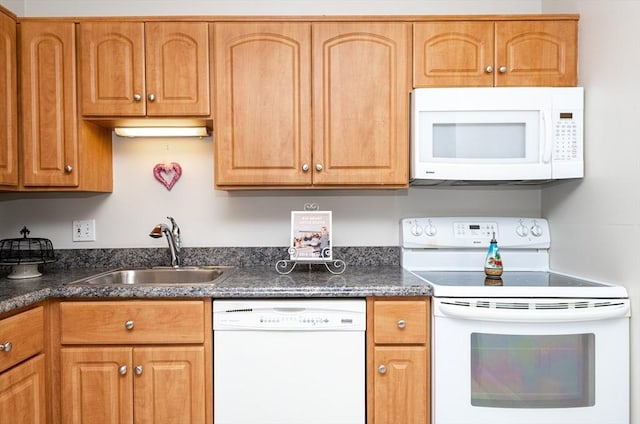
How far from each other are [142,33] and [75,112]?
0.49m

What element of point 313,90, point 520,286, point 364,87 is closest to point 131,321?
point 313,90

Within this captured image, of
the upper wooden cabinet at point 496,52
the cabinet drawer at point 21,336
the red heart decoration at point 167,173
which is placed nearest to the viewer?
the cabinet drawer at point 21,336

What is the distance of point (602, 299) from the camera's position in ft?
4.88

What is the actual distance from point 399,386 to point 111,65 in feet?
6.30

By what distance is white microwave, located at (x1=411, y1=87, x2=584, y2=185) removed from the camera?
1740 mm

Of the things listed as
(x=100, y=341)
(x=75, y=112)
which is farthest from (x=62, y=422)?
(x=75, y=112)

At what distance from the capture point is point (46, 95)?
5.84ft

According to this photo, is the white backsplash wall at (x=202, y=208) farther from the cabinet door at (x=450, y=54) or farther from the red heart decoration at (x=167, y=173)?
the cabinet door at (x=450, y=54)

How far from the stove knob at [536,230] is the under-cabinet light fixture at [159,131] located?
71.3 inches

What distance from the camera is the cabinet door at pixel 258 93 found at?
1.78 metres

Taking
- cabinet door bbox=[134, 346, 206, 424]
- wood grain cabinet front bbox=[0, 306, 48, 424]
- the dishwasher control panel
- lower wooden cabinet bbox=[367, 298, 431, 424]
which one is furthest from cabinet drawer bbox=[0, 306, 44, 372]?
lower wooden cabinet bbox=[367, 298, 431, 424]

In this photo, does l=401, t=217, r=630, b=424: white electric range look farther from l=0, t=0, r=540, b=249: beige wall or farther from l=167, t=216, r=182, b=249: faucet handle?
l=167, t=216, r=182, b=249: faucet handle

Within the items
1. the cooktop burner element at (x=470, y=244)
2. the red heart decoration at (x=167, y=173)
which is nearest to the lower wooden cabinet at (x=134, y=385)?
the red heart decoration at (x=167, y=173)

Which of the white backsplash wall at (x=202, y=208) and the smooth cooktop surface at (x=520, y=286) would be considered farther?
the white backsplash wall at (x=202, y=208)
